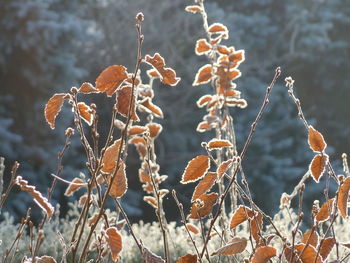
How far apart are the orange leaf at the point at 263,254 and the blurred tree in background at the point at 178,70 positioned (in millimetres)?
5252

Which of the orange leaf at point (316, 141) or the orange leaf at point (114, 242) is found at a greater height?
the orange leaf at point (316, 141)

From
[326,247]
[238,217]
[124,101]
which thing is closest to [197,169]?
[238,217]

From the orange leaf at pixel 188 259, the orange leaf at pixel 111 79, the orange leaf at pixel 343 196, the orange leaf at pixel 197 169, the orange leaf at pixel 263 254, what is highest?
the orange leaf at pixel 111 79

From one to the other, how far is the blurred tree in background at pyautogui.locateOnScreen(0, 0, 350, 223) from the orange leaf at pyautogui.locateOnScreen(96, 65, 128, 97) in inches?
200

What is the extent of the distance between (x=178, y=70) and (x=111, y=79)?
864 centimetres

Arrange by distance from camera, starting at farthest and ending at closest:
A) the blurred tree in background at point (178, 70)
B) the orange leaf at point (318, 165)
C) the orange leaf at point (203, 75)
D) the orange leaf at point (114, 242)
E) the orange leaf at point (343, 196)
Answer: the blurred tree in background at point (178, 70)
the orange leaf at point (203, 75)
the orange leaf at point (318, 165)
the orange leaf at point (343, 196)
the orange leaf at point (114, 242)

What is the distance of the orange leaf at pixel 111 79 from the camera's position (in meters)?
1.53

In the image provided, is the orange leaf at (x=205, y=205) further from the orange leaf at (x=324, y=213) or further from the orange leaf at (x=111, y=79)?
the orange leaf at (x=111, y=79)

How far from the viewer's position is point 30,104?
28.2 feet

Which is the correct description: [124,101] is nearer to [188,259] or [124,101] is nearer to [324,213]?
[188,259]

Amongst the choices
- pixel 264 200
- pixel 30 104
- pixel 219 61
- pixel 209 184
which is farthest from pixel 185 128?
pixel 209 184

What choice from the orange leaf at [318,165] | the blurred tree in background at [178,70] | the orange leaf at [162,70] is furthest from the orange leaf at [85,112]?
the blurred tree in background at [178,70]

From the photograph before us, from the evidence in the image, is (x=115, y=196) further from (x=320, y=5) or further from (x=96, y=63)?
(x=320, y=5)

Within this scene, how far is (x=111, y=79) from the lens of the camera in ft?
5.05
